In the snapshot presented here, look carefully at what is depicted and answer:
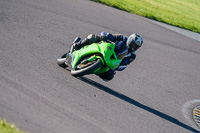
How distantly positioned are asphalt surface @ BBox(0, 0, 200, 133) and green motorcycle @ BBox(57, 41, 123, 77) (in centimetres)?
29

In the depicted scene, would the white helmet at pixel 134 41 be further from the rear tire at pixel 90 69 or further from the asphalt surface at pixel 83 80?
the asphalt surface at pixel 83 80

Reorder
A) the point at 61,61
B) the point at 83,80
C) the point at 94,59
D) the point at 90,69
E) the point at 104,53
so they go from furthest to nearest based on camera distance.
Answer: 1. the point at 61,61
2. the point at 83,80
3. the point at 94,59
4. the point at 104,53
5. the point at 90,69

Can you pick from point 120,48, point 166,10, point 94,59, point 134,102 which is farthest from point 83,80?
point 166,10

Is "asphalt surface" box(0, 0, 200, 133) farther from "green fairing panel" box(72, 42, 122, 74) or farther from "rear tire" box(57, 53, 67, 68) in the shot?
"green fairing panel" box(72, 42, 122, 74)

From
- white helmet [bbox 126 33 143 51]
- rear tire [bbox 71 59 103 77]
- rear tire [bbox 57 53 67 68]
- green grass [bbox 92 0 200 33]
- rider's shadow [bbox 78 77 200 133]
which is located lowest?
green grass [bbox 92 0 200 33]

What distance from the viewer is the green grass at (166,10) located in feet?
58.0

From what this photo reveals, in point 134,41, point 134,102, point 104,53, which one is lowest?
point 134,102

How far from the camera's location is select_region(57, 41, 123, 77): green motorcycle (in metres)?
8.37

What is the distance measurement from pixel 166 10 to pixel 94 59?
12.9 meters

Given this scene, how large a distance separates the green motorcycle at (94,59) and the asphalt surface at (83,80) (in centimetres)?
29

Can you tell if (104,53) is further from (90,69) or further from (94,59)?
(90,69)

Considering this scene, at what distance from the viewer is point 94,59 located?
8.55 m

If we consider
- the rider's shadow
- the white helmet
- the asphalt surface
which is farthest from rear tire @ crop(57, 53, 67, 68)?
the white helmet

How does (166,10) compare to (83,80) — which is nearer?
(83,80)
